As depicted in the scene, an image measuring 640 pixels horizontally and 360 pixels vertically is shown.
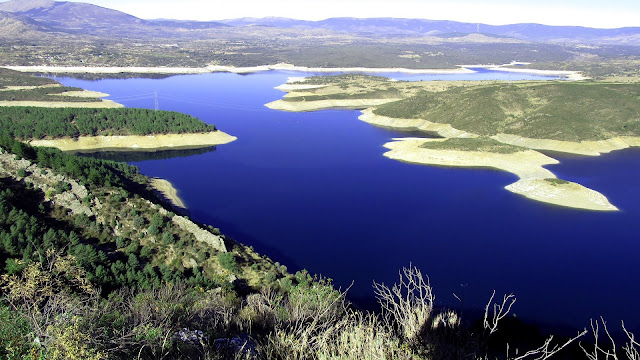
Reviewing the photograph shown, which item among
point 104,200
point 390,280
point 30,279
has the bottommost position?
point 390,280

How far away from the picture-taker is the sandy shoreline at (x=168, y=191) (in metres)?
46.5

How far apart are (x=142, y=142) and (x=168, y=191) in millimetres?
29097

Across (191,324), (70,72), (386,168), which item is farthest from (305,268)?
(70,72)

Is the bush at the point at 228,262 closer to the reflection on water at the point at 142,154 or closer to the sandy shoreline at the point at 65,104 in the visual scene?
the reflection on water at the point at 142,154

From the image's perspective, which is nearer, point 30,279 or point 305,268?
point 30,279

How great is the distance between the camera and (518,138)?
7969 cm

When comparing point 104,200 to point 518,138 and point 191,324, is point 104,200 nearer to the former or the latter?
point 191,324

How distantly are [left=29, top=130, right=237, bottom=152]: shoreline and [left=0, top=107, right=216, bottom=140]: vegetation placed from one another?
3.63ft

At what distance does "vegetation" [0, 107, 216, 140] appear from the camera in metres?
71.1

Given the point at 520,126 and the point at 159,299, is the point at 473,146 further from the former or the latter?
the point at 159,299

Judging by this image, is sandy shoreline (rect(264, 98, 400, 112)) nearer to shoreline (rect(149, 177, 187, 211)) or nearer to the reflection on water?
the reflection on water

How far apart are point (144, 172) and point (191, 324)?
49782 mm

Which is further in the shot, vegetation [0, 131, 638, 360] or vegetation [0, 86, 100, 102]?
vegetation [0, 86, 100, 102]

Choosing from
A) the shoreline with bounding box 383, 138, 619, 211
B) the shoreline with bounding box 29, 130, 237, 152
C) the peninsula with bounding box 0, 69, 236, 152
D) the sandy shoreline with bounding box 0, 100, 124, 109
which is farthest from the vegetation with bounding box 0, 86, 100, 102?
the shoreline with bounding box 383, 138, 619, 211
